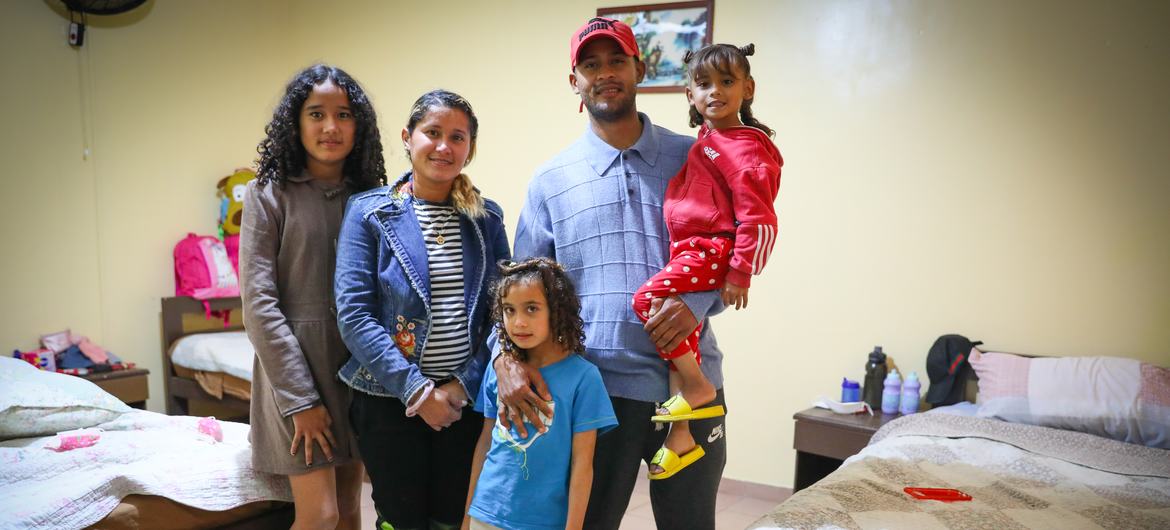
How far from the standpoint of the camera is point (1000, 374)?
2.94 m

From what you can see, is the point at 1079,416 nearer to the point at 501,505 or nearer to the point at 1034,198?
the point at 1034,198

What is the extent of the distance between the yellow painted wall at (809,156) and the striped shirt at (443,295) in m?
2.13

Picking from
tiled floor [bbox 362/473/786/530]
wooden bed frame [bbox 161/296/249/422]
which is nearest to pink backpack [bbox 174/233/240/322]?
wooden bed frame [bbox 161/296/249/422]

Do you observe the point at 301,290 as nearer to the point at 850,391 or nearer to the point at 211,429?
the point at 211,429

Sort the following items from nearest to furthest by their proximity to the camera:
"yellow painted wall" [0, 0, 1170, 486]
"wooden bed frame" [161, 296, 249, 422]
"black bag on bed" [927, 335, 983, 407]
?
"yellow painted wall" [0, 0, 1170, 486], "black bag on bed" [927, 335, 983, 407], "wooden bed frame" [161, 296, 249, 422]

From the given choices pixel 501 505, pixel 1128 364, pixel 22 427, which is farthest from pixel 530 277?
pixel 1128 364

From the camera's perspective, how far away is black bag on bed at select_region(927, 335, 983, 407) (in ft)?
10.2

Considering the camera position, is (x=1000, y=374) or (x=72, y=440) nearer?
(x=72, y=440)

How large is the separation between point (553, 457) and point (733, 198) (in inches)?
25.4

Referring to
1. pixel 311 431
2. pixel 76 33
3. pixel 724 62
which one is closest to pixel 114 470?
pixel 311 431

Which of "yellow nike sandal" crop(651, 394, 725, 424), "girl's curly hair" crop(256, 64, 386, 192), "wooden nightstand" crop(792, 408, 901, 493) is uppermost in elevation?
"girl's curly hair" crop(256, 64, 386, 192)

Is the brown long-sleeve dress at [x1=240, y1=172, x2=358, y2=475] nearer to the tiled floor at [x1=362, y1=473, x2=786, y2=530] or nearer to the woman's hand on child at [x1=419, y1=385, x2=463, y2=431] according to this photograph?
the woman's hand on child at [x1=419, y1=385, x2=463, y2=431]

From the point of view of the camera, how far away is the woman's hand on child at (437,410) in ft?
5.35

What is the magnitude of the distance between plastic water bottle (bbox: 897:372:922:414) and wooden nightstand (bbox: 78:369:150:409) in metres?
3.62
